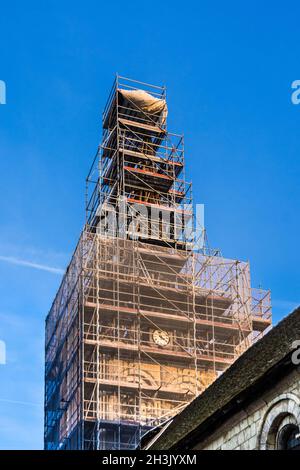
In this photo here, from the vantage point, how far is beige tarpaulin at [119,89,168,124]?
201 ft

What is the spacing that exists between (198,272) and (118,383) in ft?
31.4

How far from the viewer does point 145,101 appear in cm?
6134

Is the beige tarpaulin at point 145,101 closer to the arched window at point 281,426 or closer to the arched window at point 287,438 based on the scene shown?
the arched window at point 281,426

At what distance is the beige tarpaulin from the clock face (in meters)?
17.5

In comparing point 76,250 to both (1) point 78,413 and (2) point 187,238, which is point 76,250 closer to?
(2) point 187,238

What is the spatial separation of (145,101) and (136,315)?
697 inches

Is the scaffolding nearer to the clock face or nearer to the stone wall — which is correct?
the clock face

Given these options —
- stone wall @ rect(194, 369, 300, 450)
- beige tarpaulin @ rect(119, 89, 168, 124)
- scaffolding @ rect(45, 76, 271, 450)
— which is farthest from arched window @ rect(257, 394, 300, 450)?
beige tarpaulin @ rect(119, 89, 168, 124)

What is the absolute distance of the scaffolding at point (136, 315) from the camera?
4759cm

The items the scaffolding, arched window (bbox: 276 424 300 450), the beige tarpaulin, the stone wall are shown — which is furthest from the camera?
the beige tarpaulin

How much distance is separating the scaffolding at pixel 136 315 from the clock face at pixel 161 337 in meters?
0.06

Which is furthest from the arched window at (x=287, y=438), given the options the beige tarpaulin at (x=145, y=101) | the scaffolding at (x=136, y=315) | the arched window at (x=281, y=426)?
the beige tarpaulin at (x=145, y=101)

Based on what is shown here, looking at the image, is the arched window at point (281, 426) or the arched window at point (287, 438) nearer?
Answer: the arched window at point (281, 426)
